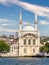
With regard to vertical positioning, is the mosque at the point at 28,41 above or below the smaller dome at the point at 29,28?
below

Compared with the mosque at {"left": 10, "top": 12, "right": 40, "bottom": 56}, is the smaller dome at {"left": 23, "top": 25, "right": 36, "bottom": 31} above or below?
above

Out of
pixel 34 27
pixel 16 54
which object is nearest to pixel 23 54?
pixel 16 54

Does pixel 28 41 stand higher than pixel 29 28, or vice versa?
pixel 29 28

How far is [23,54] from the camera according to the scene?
12344cm

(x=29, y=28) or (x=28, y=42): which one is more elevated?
(x=29, y=28)

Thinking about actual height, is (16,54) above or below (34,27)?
below

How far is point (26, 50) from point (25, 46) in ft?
4.16

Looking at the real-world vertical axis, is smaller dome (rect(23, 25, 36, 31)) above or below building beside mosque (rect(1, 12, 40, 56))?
above

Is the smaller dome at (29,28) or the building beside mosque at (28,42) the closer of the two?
the building beside mosque at (28,42)

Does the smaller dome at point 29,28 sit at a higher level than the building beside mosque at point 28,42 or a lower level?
higher

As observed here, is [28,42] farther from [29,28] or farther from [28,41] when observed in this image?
→ [29,28]

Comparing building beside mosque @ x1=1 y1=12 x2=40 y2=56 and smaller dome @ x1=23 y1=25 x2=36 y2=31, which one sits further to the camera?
smaller dome @ x1=23 y1=25 x2=36 y2=31

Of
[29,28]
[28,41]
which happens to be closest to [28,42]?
[28,41]

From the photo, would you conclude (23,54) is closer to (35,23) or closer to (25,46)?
(25,46)
